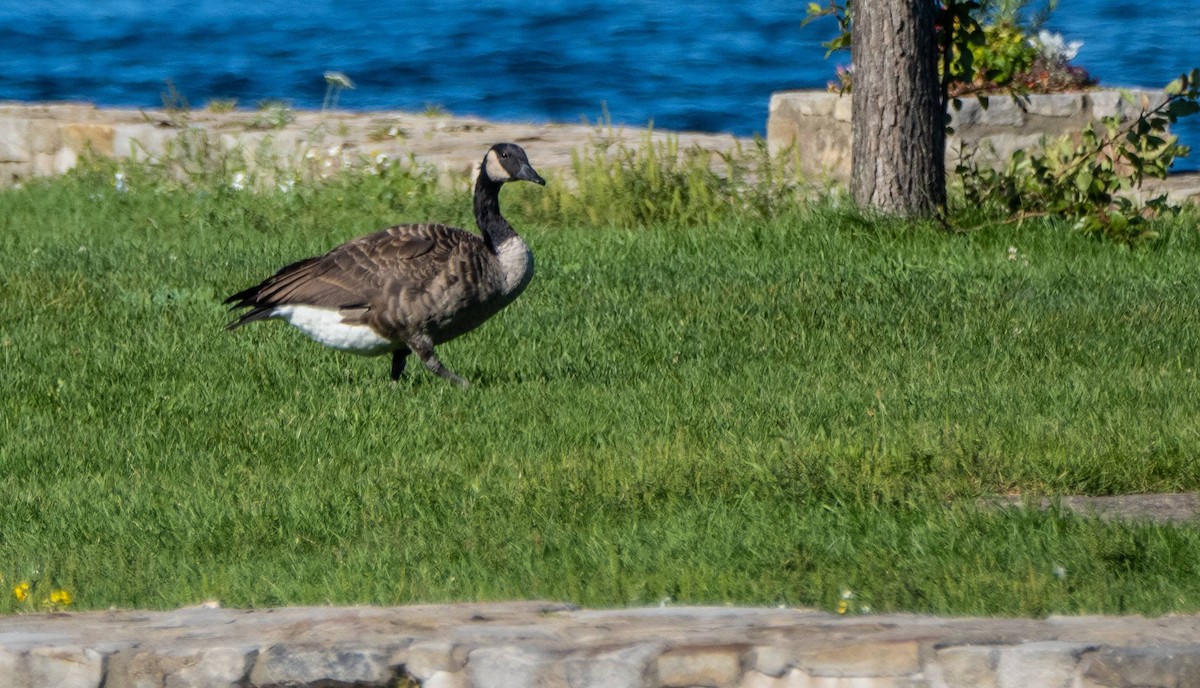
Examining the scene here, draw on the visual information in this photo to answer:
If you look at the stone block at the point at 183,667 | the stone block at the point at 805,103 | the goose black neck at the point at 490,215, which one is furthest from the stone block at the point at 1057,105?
the stone block at the point at 183,667

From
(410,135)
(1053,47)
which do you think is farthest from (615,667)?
(410,135)

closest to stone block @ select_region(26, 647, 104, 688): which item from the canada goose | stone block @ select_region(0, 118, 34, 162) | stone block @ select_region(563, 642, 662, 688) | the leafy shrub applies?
stone block @ select_region(563, 642, 662, 688)

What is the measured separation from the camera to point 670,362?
9359 mm

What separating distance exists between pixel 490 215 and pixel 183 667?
5156mm

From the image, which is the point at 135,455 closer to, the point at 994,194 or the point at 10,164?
the point at 994,194

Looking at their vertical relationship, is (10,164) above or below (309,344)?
above

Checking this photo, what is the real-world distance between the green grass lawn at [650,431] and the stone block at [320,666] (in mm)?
1463

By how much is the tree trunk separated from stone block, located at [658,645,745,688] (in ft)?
30.1

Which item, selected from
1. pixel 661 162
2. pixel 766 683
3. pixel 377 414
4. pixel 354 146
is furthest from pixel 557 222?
pixel 766 683

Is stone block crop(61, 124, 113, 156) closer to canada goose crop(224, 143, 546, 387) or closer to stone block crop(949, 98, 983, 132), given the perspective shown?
stone block crop(949, 98, 983, 132)

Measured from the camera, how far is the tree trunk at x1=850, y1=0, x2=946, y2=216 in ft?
41.0

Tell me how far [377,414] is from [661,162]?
695 cm

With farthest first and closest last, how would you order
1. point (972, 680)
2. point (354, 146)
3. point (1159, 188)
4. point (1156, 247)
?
point (354, 146) → point (1159, 188) → point (1156, 247) → point (972, 680)

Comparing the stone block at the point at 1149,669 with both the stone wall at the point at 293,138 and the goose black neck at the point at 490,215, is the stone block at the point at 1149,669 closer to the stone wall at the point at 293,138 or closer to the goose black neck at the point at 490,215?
the goose black neck at the point at 490,215
